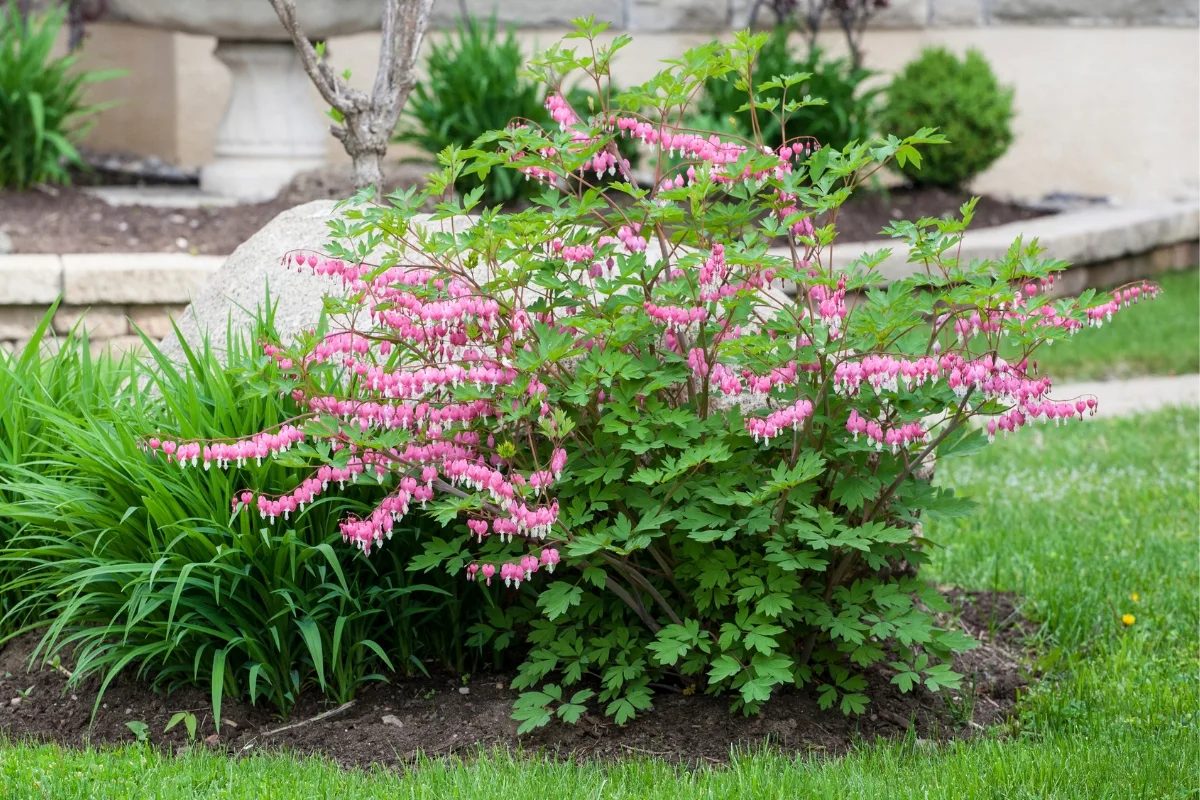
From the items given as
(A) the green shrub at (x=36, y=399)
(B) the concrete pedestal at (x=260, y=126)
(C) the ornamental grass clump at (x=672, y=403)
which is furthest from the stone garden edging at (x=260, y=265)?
(B) the concrete pedestal at (x=260, y=126)

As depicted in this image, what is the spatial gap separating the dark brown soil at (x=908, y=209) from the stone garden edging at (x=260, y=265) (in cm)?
19

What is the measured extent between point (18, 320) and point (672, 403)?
12.7 feet

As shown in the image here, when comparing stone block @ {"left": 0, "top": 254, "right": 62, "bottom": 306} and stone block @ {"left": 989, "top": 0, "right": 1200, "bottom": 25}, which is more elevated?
stone block @ {"left": 989, "top": 0, "right": 1200, "bottom": 25}

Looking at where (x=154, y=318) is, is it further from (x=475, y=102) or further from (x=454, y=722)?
(x=454, y=722)

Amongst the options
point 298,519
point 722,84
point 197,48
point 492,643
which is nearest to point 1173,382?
point 722,84

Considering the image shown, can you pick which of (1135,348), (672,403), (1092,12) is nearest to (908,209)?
(1135,348)

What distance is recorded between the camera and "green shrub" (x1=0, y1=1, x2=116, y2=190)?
705 cm

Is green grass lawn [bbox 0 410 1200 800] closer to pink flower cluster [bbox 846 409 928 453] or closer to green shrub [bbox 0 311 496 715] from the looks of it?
green shrub [bbox 0 311 496 715]

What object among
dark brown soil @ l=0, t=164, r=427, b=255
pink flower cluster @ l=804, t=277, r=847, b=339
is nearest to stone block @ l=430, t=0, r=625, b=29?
dark brown soil @ l=0, t=164, r=427, b=255

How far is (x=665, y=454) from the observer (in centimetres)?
306

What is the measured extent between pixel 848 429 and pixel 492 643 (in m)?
1.20

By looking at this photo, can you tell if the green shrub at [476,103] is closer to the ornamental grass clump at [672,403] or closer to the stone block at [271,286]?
the stone block at [271,286]

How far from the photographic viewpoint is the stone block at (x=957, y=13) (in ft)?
33.3

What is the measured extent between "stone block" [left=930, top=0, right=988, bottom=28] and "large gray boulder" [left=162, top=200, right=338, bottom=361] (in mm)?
7204
